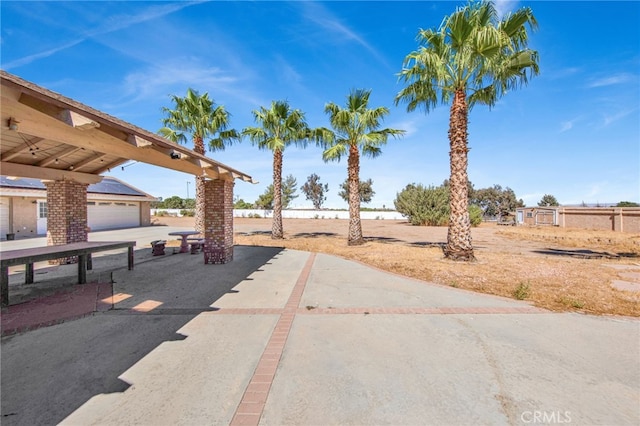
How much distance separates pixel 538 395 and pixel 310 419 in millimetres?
2277

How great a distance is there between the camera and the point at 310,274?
25.7ft

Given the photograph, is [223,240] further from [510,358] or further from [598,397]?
[598,397]

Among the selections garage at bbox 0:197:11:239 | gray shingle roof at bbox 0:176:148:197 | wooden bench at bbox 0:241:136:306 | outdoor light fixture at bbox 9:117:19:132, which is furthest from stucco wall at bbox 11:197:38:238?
outdoor light fixture at bbox 9:117:19:132

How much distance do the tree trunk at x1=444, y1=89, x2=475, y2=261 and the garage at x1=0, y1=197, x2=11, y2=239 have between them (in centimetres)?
2585

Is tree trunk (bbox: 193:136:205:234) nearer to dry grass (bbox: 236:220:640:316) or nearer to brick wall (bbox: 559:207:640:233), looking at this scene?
dry grass (bbox: 236:220:640:316)

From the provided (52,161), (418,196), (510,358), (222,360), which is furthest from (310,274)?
(418,196)

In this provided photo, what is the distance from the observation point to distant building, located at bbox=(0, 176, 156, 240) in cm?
1762

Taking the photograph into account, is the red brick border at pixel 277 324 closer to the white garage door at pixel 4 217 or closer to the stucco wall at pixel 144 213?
the white garage door at pixel 4 217

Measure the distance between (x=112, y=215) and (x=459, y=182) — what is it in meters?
27.7

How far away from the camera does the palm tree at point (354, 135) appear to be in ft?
44.5

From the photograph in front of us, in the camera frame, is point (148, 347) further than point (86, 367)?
Yes

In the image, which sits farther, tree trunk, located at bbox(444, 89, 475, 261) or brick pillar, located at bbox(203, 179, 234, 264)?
tree trunk, located at bbox(444, 89, 475, 261)

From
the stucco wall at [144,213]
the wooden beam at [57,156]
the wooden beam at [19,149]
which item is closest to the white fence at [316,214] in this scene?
the stucco wall at [144,213]

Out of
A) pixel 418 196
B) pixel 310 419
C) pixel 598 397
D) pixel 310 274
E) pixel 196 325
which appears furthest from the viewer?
pixel 418 196
